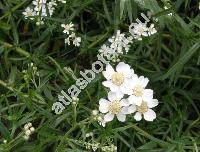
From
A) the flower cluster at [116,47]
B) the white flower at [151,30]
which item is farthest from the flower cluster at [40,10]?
the white flower at [151,30]

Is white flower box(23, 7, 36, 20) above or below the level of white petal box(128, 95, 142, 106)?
above

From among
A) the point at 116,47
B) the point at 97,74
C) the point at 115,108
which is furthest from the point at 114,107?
the point at 116,47

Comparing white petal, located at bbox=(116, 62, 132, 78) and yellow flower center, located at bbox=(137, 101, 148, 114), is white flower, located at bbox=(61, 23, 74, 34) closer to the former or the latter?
white petal, located at bbox=(116, 62, 132, 78)

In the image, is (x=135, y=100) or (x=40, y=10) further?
(x=40, y=10)

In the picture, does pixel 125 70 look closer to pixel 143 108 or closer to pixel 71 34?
pixel 143 108

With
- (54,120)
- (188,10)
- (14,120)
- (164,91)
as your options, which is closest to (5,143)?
(14,120)

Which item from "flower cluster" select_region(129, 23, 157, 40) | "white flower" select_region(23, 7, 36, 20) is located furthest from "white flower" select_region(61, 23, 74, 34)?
"flower cluster" select_region(129, 23, 157, 40)

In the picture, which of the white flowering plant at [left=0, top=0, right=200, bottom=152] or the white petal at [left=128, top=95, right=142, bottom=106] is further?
the white flowering plant at [left=0, top=0, right=200, bottom=152]
